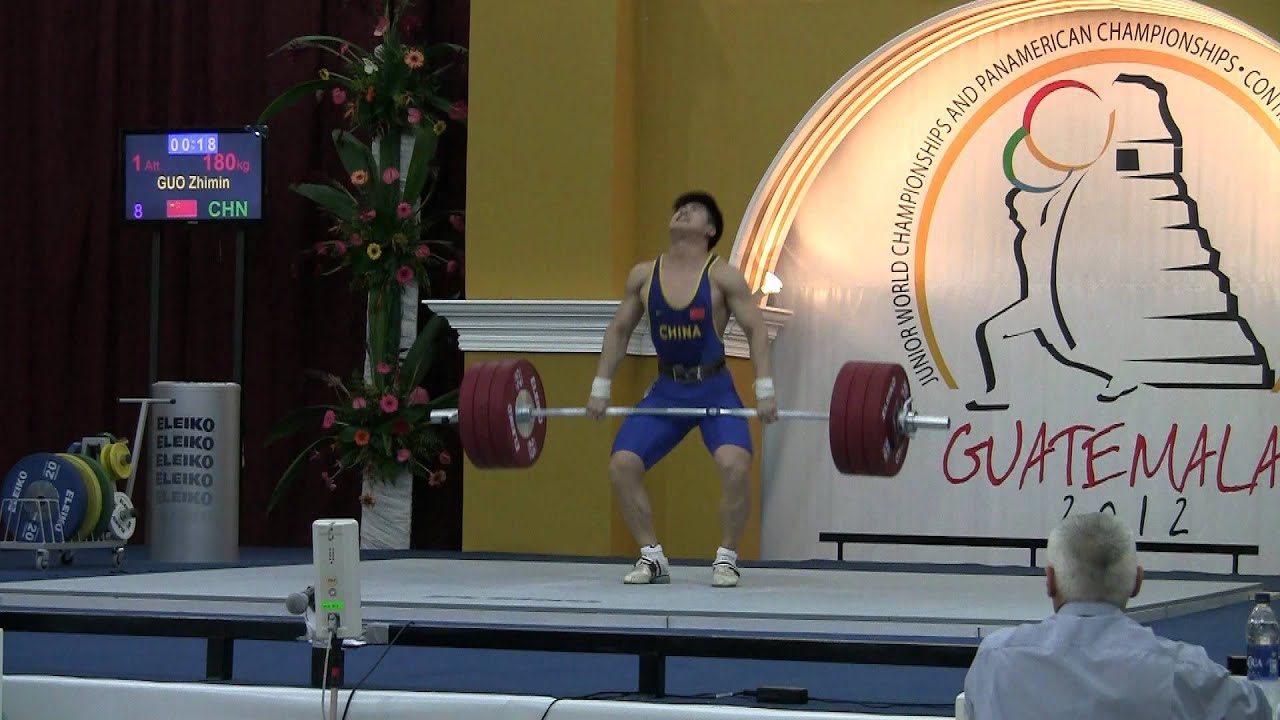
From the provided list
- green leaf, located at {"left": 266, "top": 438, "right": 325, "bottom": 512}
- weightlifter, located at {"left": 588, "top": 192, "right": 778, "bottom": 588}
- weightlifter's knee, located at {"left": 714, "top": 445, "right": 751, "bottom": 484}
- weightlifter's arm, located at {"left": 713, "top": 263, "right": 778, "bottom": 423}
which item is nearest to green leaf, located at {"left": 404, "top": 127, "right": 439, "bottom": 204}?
green leaf, located at {"left": 266, "top": 438, "right": 325, "bottom": 512}

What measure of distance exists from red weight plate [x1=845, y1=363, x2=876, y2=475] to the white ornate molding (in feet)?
8.50

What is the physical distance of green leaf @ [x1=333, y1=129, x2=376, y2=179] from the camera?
925 cm

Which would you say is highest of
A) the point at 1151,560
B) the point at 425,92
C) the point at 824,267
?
the point at 425,92

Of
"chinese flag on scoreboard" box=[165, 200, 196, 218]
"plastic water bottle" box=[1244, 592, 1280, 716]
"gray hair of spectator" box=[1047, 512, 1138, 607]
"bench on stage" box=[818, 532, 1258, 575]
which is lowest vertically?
"bench on stage" box=[818, 532, 1258, 575]

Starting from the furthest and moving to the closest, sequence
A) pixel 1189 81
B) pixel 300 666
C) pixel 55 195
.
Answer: pixel 55 195 < pixel 1189 81 < pixel 300 666

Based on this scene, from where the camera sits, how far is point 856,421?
5.85 meters

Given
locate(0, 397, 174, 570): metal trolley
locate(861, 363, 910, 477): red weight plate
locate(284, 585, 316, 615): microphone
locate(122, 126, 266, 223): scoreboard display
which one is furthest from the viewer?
locate(122, 126, 266, 223): scoreboard display

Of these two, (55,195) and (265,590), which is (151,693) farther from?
(55,195)

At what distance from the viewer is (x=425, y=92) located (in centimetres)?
919

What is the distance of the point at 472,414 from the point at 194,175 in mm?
3368

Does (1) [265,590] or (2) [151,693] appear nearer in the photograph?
(2) [151,693]

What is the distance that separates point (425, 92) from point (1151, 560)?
14.0 ft

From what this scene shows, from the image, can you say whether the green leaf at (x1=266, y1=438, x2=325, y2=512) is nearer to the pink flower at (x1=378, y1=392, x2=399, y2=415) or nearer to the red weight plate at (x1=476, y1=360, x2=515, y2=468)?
the pink flower at (x1=378, y1=392, x2=399, y2=415)

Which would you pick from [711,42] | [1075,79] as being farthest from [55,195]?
[1075,79]
